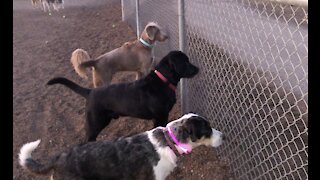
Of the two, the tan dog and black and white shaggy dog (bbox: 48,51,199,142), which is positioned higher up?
black and white shaggy dog (bbox: 48,51,199,142)

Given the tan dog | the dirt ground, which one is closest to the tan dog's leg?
the tan dog

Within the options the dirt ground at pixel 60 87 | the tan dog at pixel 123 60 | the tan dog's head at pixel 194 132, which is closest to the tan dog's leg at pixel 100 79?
the tan dog at pixel 123 60

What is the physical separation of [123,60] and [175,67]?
1.93 m

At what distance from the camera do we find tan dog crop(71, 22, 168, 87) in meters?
5.70

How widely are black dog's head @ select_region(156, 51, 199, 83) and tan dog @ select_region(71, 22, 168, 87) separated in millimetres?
1731

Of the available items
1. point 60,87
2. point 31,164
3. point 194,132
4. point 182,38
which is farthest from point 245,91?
point 60,87

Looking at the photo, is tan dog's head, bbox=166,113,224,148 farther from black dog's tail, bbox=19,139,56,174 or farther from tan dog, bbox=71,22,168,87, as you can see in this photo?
tan dog, bbox=71,22,168,87

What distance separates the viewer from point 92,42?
862 centimetres

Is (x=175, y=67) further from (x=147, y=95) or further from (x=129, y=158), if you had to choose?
(x=129, y=158)

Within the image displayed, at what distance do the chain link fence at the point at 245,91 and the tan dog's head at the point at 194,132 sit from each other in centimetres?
49

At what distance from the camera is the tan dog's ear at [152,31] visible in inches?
235

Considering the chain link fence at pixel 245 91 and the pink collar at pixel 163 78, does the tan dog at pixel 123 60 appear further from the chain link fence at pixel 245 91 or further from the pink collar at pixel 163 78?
the pink collar at pixel 163 78
